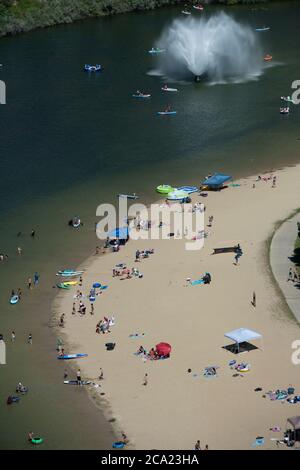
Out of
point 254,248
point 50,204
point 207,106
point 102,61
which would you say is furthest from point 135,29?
point 254,248

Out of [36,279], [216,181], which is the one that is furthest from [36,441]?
[216,181]

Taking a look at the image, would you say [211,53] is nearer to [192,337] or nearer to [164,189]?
[164,189]

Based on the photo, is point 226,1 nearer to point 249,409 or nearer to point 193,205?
point 193,205

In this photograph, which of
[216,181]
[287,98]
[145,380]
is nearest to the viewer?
[145,380]

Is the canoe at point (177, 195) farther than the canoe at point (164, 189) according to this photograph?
No

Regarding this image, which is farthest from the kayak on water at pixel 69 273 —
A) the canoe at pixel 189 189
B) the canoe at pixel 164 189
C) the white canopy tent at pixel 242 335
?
the canoe at pixel 189 189

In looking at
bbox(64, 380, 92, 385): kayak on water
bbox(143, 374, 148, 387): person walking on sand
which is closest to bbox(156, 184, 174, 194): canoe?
bbox(143, 374, 148, 387): person walking on sand

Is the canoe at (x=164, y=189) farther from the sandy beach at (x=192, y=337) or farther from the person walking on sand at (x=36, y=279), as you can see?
the person walking on sand at (x=36, y=279)
